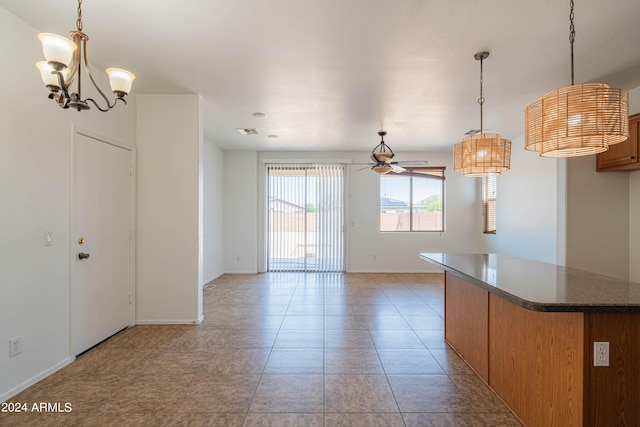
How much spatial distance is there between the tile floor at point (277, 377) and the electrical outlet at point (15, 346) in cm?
34

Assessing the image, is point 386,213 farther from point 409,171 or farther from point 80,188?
point 80,188

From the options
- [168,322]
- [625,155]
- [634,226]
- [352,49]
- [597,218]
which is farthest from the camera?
[597,218]

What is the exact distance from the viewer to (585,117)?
5.74 ft

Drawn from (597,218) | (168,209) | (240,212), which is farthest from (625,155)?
(240,212)

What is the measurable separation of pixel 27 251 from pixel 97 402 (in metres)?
1.32

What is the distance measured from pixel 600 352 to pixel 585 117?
4.34 ft

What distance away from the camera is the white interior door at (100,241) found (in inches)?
116

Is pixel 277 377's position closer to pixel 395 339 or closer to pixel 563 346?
pixel 395 339

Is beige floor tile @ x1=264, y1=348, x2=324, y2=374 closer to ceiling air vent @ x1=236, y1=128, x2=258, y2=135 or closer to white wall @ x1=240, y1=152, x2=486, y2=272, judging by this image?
ceiling air vent @ x1=236, y1=128, x2=258, y2=135

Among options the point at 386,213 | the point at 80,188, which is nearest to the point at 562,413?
the point at 80,188

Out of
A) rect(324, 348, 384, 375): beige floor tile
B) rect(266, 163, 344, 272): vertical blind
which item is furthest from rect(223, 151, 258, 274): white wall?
rect(324, 348, 384, 375): beige floor tile

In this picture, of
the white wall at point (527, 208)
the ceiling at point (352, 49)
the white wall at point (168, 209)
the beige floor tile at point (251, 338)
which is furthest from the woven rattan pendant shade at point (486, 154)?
the white wall at point (168, 209)

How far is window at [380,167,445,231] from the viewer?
745 cm

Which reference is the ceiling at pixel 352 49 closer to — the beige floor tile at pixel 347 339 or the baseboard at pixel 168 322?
the baseboard at pixel 168 322
